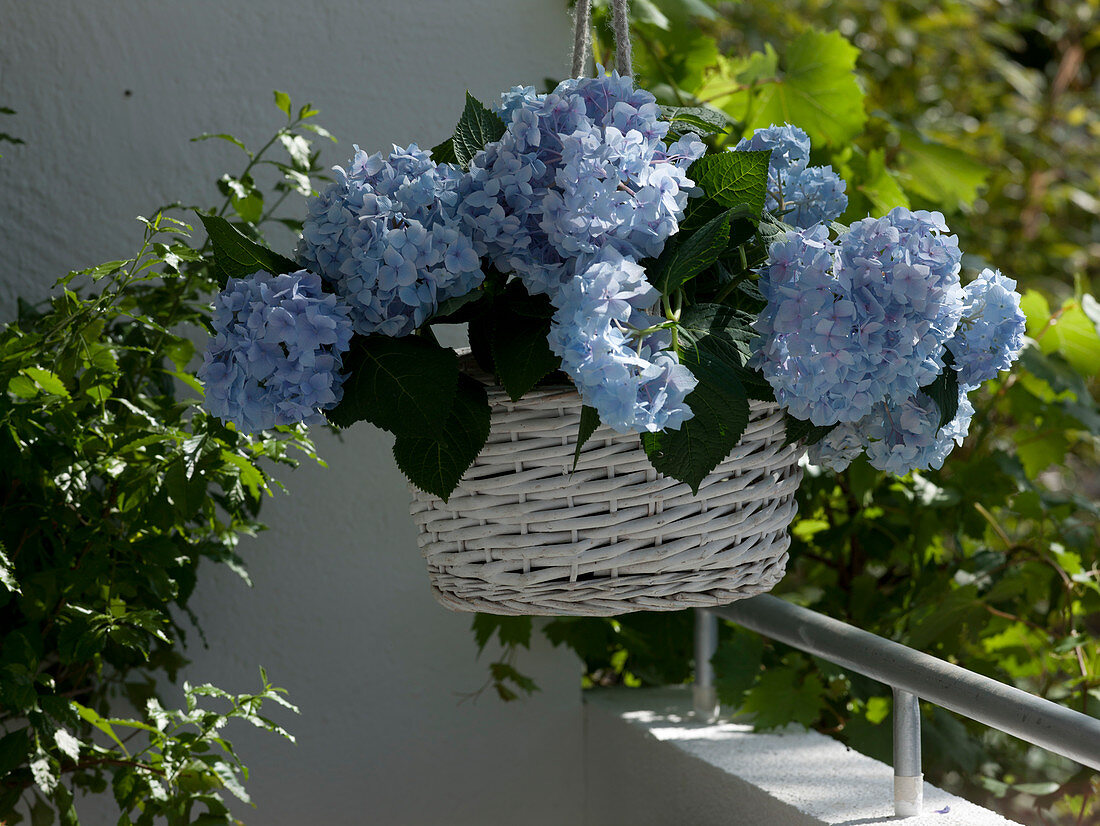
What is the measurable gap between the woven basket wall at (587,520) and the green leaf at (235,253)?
172 mm

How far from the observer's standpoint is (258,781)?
137 cm

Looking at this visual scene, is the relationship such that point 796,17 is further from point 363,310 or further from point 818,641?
point 363,310

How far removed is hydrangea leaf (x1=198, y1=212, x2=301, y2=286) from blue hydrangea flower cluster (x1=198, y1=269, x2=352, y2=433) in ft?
0.13

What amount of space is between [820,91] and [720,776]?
865 mm

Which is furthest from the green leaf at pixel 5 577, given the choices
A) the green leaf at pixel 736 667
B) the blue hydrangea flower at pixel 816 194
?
the green leaf at pixel 736 667

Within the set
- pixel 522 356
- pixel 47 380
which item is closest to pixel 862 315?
pixel 522 356

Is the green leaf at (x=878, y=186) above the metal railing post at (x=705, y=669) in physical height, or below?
above

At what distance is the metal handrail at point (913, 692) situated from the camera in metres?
0.84

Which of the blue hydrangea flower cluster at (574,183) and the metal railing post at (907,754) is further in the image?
the metal railing post at (907,754)

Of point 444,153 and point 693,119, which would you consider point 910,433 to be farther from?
point 444,153

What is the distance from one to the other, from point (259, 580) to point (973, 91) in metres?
2.45

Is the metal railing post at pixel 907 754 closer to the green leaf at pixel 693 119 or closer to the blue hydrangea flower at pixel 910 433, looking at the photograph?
the blue hydrangea flower at pixel 910 433

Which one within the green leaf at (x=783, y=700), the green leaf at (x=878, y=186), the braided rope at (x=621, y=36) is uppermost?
the green leaf at (x=878, y=186)

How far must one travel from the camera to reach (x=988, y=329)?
2.32 feet
